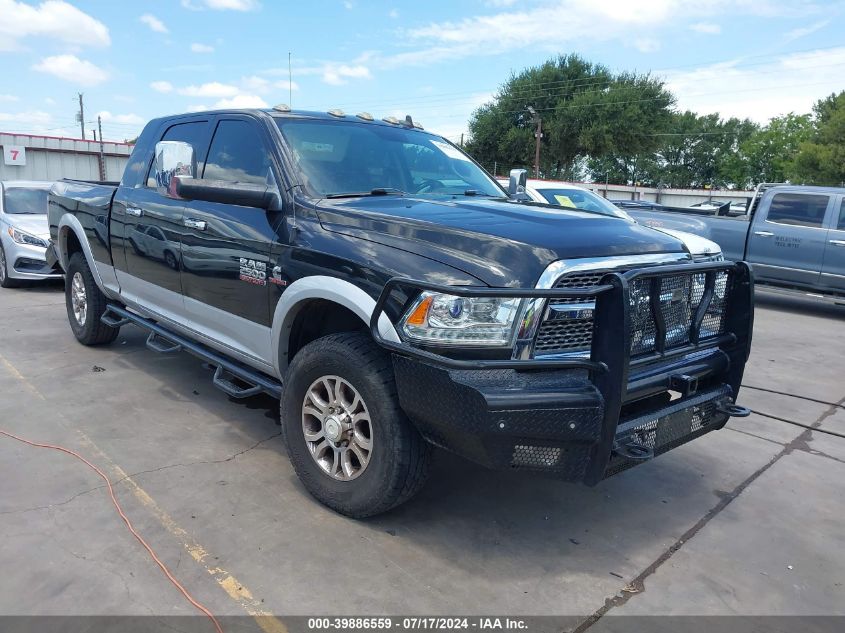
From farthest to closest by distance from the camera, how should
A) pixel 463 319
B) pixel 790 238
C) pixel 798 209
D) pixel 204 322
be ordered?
pixel 798 209
pixel 790 238
pixel 204 322
pixel 463 319

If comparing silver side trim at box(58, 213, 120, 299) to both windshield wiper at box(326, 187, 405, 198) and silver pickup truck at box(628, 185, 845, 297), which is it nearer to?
windshield wiper at box(326, 187, 405, 198)

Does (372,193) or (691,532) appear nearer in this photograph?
(691,532)

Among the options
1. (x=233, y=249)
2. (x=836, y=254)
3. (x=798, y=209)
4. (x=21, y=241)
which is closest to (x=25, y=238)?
(x=21, y=241)

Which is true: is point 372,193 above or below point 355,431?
above

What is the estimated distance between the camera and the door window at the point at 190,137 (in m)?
4.45

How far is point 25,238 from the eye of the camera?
933 centimetres

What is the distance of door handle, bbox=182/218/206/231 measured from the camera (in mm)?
4125

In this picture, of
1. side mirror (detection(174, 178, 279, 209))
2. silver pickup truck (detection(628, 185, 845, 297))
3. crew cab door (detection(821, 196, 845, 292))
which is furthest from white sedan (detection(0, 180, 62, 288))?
crew cab door (detection(821, 196, 845, 292))

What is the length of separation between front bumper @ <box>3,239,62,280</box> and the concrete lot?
523cm

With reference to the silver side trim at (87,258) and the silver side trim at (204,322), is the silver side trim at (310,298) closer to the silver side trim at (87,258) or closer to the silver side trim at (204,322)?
the silver side trim at (204,322)

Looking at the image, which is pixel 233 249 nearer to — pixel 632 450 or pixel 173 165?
pixel 173 165

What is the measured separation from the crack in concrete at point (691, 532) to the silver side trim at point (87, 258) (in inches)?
180

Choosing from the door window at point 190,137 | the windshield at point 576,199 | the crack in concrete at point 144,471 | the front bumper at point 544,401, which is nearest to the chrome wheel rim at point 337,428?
the front bumper at point 544,401

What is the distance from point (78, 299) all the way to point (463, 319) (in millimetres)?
5152
